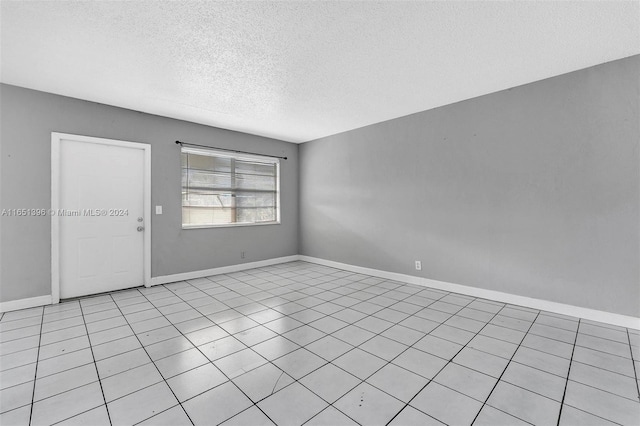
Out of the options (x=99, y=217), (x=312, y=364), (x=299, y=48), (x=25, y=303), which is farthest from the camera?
(x=99, y=217)

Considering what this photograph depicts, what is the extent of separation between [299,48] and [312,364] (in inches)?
104

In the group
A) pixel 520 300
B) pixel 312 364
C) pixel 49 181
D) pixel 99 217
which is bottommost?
pixel 312 364

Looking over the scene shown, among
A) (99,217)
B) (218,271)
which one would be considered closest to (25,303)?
(99,217)

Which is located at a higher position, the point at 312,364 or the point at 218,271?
the point at 218,271

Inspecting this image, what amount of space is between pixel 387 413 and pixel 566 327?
89.6 inches

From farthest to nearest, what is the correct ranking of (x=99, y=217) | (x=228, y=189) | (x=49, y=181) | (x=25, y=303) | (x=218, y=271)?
(x=228, y=189) < (x=218, y=271) < (x=99, y=217) < (x=49, y=181) < (x=25, y=303)

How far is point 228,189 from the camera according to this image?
5.15 meters

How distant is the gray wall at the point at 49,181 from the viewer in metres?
3.24

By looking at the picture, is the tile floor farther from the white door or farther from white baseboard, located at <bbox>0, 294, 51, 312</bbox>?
the white door

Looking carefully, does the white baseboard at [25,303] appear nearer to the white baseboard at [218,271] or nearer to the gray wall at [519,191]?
the white baseboard at [218,271]

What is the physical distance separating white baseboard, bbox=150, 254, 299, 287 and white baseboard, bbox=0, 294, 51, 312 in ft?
3.73

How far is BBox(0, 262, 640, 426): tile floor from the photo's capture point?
1.64 m

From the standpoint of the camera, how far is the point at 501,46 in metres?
2.50

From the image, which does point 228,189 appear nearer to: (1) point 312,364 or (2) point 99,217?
(2) point 99,217
